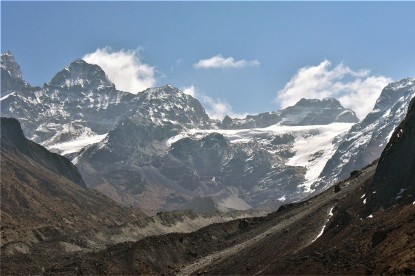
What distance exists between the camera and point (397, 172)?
10031 centimetres

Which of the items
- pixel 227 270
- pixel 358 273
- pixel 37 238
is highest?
pixel 37 238

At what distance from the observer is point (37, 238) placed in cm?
17912

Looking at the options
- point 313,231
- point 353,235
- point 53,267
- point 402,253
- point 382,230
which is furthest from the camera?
point 53,267

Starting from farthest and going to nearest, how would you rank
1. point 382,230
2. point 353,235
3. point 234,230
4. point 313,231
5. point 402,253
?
point 234,230 → point 313,231 → point 353,235 → point 382,230 → point 402,253

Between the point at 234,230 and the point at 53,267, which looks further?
the point at 234,230

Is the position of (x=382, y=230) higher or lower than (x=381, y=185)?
lower

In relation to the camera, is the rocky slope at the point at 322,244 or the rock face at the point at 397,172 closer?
the rocky slope at the point at 322,244

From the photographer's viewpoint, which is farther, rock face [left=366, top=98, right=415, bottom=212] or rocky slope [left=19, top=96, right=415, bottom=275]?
rock face [left=366, top=98, right=415, bottom=212]

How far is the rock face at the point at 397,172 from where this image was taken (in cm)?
9624

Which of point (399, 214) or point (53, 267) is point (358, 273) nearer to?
point (399, 214)

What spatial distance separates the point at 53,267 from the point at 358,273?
65589 millimetres

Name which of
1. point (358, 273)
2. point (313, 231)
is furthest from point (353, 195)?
point (358, 273)

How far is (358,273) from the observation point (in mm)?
75875

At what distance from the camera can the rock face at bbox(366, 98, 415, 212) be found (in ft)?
316
